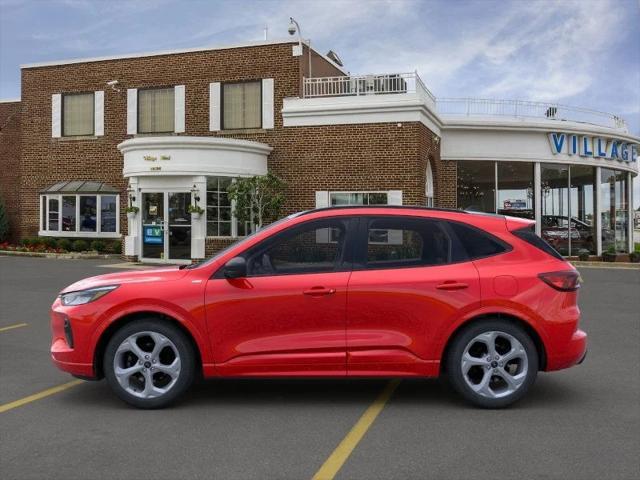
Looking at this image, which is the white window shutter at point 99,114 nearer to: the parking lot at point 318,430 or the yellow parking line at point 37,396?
the parking lot at point 318,430

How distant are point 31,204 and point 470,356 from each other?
24543mm

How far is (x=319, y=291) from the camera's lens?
5059mm

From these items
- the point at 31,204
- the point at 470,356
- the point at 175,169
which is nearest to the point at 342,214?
the point at 470,356

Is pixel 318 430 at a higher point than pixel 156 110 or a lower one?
lower

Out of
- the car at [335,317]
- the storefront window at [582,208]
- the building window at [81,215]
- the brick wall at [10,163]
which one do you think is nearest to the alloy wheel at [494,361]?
the car at [335,317]

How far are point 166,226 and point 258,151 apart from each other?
12.7ft

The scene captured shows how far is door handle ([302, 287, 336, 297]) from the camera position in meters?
5.06

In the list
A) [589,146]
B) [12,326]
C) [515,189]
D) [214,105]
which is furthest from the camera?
[589,146]

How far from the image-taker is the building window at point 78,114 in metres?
25.0

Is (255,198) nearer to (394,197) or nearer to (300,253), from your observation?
(394,197)

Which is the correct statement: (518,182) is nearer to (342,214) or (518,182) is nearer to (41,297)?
(41,297)

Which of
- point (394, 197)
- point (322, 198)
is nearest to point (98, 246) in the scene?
point (322, 198)

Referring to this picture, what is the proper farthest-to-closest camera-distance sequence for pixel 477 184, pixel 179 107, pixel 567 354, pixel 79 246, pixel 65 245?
pixel 477 184 → pixel 65 245 → pixel 79 246 → pixel 179 107 → pixel 567 354

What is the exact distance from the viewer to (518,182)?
80.5ft
